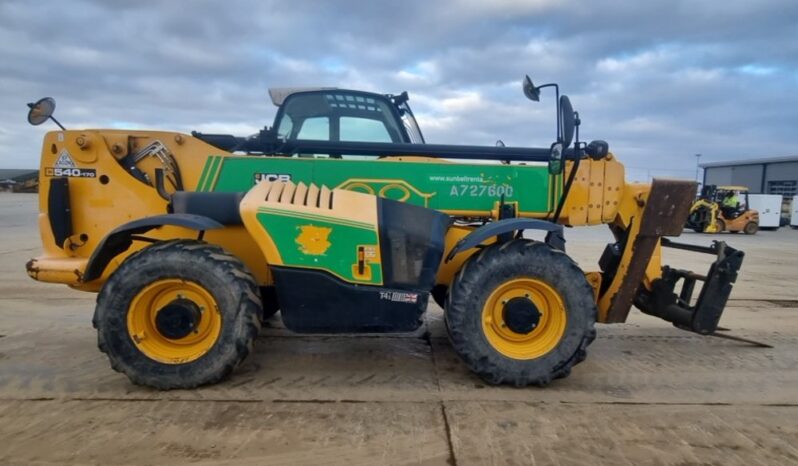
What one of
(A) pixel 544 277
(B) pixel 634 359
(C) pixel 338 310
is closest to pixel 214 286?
(C) pixel 338 310

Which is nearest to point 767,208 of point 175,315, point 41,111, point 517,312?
point 517,312

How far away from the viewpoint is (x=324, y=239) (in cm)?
402

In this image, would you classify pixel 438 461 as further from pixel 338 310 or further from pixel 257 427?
pixel 338 310

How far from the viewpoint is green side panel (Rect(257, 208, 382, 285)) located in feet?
13.0

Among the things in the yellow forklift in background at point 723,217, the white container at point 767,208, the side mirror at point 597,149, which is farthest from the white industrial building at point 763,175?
the side mirror at point 597,149

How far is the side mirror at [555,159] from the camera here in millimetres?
4727

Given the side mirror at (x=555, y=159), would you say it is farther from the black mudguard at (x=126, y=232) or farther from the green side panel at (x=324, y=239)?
the black mudguard at (x=126, y=232)

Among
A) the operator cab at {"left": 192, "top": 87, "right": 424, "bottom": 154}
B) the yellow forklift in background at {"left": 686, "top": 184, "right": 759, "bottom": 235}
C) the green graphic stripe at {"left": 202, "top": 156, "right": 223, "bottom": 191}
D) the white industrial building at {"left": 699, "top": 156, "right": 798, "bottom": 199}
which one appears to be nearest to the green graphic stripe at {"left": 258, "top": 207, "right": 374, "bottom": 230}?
the green graphic stripe at {"left": 202, "top": 156, "right": 223, "bottom": 191}

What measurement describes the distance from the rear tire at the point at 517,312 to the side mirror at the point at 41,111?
3.40m

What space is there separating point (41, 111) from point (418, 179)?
2958 mm

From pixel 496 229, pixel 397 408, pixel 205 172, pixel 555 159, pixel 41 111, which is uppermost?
pixel 41 111

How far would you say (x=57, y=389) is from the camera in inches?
158

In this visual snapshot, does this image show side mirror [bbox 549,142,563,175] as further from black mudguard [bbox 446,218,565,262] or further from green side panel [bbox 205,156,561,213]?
black mudguard [bbox 446,218,565,262]

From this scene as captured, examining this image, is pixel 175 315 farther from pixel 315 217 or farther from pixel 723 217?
pixel 723 217
